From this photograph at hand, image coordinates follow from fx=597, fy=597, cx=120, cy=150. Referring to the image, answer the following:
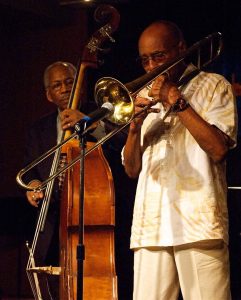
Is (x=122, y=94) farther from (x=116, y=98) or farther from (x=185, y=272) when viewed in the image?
(x=185, y=272)

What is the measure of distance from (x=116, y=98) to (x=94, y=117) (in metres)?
0.31

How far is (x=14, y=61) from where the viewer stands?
17.5ft

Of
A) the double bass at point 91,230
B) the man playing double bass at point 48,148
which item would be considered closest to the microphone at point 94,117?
the double bass at point 91,230

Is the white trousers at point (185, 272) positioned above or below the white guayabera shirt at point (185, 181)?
below

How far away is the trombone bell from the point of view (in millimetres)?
2475

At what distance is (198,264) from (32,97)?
329 cm

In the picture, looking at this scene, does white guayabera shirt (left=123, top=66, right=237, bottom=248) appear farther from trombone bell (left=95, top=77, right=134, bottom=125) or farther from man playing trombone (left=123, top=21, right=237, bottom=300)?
trombone bell (left=95, top=77, right=134, bottom=125)

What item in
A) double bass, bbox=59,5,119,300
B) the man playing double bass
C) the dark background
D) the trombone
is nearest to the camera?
the trombone

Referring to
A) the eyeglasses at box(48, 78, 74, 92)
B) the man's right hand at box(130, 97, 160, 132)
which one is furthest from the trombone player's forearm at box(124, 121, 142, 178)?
the eyeglasses at box(48, 78, 74, 92)

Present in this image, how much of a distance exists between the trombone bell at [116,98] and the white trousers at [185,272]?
55 cm

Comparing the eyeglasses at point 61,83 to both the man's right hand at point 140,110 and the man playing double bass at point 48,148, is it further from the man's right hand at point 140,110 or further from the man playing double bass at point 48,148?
the man's right hand at point 140,110

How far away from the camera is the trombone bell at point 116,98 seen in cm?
247

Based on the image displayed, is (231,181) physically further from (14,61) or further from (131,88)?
(14,61)

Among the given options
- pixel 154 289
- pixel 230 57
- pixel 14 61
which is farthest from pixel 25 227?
pixel 154 289
